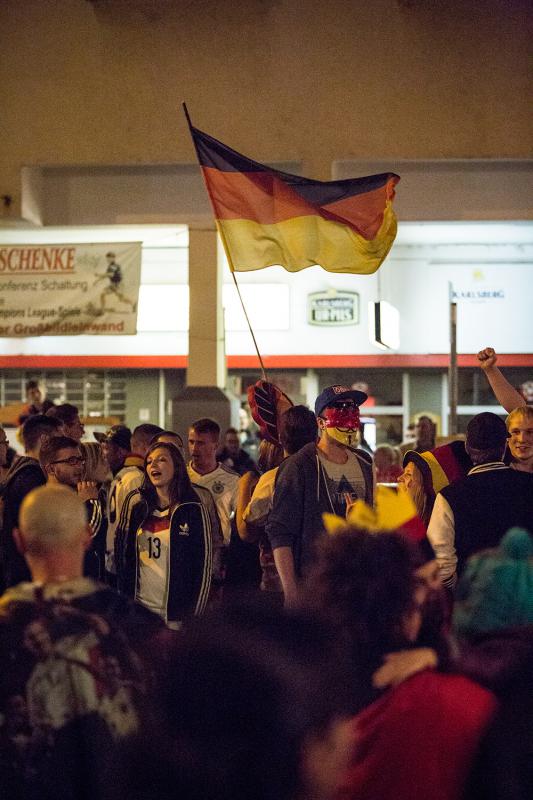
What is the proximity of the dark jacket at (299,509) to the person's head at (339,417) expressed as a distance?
0.27m

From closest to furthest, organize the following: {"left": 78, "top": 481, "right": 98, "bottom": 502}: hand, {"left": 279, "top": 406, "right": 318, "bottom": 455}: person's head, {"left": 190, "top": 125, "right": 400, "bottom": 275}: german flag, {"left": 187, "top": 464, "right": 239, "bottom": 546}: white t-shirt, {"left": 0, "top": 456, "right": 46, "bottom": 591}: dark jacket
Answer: {"left": 0, "top": 456, "right": 46, "bottom": 591}: dark jacket < {"left": 279, "top": 406, "right": 318, "bottom": 455}: person's head < {"left": 78, "top": 481, "right": 98, "bottom": 502}: hand < {"left": 187, "top": 464, "right": 239, "bottom": 546}: white t-shirt < {"left": 190, "top": 125, "right": 400, "bottom": 275}: german flag

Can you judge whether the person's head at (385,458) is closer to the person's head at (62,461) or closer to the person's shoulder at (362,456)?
the person's shoulder at (362,456)

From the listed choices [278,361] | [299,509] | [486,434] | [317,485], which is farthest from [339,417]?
[278,361]

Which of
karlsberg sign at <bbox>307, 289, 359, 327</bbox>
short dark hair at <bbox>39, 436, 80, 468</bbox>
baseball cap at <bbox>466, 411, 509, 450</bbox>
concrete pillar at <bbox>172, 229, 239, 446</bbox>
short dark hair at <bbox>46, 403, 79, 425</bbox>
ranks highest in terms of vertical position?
karlsberg sign at <bbox>307, 289, 359, 327</bbox>

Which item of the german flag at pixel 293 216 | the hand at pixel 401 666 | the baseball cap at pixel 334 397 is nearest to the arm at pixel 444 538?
the baseball cap at pixel 334 397

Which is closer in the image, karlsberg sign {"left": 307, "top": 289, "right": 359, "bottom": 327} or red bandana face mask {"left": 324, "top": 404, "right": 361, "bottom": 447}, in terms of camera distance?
red bandana face mask {"left": 324, "top": 404, "right": 361, "bottom": 447}

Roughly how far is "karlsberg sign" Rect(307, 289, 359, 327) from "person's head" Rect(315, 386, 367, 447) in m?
14.0

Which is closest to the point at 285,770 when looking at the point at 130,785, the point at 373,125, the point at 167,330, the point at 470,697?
the point at 130,785

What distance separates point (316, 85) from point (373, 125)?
92 cm

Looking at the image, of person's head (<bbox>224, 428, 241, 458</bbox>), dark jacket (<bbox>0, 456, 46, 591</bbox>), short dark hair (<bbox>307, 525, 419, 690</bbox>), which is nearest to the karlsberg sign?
person's head (<bbox>224, 428, 241, 458</bbox>)

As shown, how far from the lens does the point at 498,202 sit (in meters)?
15.3

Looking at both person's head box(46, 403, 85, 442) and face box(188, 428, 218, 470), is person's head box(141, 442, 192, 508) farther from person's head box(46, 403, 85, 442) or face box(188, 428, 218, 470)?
person's head box(46, 403, 85, 442)

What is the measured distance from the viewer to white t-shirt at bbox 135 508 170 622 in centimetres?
670

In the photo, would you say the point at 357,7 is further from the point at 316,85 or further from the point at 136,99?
the point at 136,99
